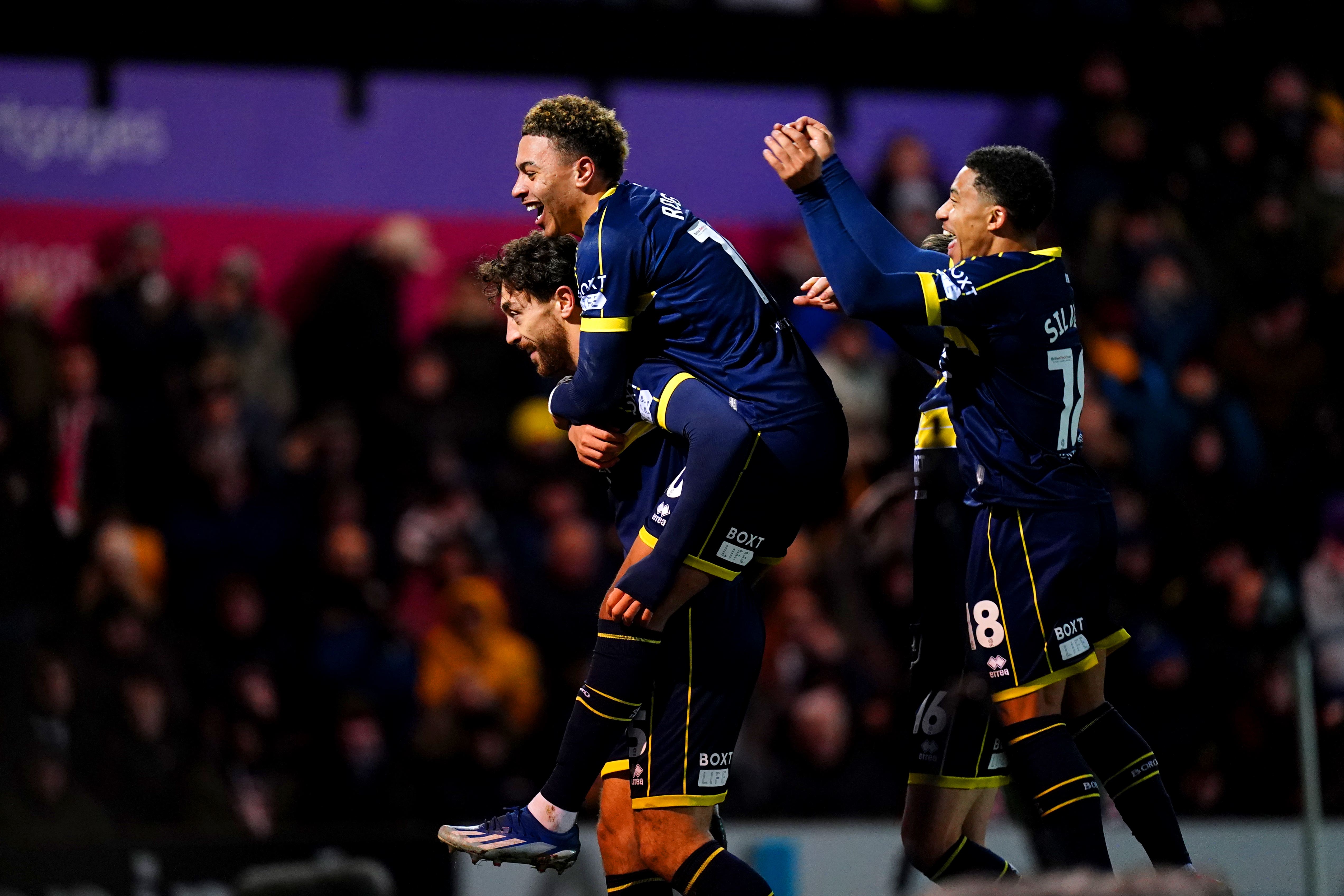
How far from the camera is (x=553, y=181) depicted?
4.67 m

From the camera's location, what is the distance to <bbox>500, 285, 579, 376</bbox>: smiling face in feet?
15.7

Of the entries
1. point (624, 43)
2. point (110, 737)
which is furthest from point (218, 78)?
point (110, 737)

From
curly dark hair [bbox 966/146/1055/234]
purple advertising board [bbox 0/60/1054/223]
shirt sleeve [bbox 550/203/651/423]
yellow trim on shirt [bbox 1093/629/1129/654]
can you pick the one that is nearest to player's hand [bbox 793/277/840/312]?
curly dark hair [bbox 966/146/1055/234]

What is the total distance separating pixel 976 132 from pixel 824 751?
542 centimetres

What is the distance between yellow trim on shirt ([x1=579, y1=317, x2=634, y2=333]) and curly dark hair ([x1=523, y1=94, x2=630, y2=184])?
0.56m

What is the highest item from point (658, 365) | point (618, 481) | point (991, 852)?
point (658, 365)

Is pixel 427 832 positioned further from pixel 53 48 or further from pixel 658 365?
Answer: pixel 53 48

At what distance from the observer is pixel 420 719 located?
848 cm

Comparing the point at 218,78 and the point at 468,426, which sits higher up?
the point at 218,78

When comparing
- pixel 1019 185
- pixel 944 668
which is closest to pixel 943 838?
pixel 944 668

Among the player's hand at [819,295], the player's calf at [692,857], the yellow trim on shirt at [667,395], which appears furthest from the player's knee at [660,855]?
the player's hand at [819,295]

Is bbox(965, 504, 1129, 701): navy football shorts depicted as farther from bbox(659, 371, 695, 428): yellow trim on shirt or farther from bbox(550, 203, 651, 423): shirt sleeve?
bbox(550, 203, 651, 423): shirt sleeve

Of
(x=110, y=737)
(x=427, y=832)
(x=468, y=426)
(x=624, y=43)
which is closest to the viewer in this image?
(x=427, y=832)

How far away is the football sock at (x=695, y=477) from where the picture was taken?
4.31 metres
